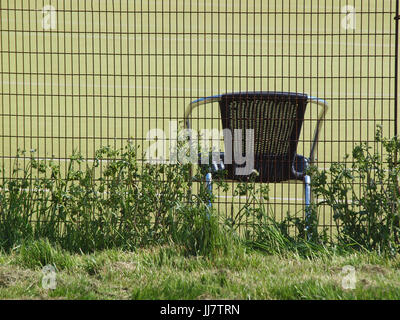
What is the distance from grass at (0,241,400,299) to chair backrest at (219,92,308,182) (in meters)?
0.89

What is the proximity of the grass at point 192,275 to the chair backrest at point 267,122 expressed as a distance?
0.89 metres

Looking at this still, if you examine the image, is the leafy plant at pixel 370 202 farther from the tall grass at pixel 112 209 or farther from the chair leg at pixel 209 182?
the tall grass at pixel 112 209

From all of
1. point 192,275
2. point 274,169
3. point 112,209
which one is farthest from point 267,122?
point 192,275

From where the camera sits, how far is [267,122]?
495 centimetres

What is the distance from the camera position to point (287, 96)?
489 cm

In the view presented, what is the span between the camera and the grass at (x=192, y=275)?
3.59 metres

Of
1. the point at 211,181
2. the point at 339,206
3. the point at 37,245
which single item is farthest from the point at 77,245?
the point at 339,206

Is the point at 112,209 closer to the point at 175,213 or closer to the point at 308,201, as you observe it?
the point at 175,213

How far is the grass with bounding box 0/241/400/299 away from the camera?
11.8 feet

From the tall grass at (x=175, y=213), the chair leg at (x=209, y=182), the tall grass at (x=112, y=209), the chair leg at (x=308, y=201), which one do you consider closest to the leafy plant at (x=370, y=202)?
the tall grass at (x=175, y=213)

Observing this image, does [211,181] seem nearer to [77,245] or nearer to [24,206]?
[77,245]

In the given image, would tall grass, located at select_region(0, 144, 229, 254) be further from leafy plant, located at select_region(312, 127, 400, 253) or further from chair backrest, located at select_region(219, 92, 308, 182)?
leafy plant, located at select_region(312, 127, 400, 253)
